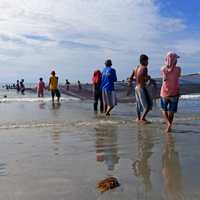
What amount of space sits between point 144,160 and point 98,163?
0.59 m

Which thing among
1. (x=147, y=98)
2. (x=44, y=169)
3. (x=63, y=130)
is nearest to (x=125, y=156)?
(x=44, y=169)

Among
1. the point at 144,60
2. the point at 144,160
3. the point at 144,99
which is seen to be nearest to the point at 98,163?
→ the point at 144,160

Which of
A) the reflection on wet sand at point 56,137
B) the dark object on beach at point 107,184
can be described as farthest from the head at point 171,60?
the dark object on beach at point 107,184

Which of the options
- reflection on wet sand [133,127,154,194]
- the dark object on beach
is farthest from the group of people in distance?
the dark object on beach

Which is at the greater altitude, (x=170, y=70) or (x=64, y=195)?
(x=170, y=70)

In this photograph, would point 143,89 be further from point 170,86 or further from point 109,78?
point 109,78

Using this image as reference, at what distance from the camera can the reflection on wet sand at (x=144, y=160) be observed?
4.82 metres

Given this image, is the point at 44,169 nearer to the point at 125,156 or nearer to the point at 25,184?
the point at 25,184

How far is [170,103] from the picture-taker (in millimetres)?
9586

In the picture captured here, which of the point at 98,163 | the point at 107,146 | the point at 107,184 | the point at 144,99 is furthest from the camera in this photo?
the point at 144,99

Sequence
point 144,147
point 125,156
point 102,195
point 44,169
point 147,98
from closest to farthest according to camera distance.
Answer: point 102,195
point 44,169
point 125,156
point 144,147
point 147,98

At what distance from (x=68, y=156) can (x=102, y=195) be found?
212 centimetres

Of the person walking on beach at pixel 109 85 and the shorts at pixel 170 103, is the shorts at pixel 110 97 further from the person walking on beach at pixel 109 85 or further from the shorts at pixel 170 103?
the shorts at pixel 170 103

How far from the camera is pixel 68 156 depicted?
6336 millimetres
